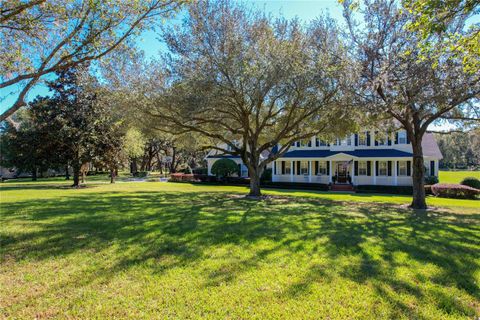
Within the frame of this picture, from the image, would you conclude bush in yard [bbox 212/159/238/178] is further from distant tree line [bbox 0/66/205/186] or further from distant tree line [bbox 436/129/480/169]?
distant tree line [bbox 436/129/480/169]

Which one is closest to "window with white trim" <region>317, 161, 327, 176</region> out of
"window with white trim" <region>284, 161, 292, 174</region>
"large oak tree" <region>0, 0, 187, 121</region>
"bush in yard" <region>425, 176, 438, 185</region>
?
"window with white trim" <region>284, 161, 292, 174</region>

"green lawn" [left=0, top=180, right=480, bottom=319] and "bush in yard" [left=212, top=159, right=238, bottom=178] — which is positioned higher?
"bush in yard" [left=212, top=159, right=238, bottom=178]

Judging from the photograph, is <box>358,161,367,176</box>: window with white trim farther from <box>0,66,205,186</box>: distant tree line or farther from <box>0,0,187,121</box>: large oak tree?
<box>0,0,187,121</box>: large oak tree

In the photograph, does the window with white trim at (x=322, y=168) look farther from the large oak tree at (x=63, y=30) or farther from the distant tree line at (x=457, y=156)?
the distant tree line at (x=457, y=156)

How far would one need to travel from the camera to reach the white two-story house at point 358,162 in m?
26.0

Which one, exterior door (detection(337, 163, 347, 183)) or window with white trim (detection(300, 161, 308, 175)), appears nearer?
exterior door (detection(337, 163, 347, 183))

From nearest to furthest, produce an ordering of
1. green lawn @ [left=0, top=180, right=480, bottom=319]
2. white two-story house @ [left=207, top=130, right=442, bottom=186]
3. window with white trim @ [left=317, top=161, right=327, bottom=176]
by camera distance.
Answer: green lawn @ [left=0, top=180, right=480, bottom=319], white two-story house @ [left=207, top=130, right=442, bottom=186], window with white trim @ [left=317, top=161, right=327, bottom=176]

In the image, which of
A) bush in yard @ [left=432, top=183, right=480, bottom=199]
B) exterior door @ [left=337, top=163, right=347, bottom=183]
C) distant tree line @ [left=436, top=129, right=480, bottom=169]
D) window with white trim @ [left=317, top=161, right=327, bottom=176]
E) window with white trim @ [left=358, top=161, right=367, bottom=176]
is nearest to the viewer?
bush in yard @ [left=432, top=183, right=480, bottom=199]

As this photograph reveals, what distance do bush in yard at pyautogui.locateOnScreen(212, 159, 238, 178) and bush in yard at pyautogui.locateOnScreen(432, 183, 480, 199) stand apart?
1889 cm

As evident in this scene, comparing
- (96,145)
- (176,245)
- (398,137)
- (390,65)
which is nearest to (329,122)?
(390,65)

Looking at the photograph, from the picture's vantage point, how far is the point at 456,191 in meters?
21.1

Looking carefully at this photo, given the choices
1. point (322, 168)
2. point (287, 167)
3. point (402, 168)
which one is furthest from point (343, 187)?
point (287, 167)

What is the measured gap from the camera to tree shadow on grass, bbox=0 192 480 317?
4383 mm

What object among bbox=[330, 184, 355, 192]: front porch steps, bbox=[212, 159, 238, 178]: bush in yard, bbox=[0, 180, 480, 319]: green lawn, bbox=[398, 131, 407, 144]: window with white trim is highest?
bbox=[398, 131, 407, 144]: window with white trim
